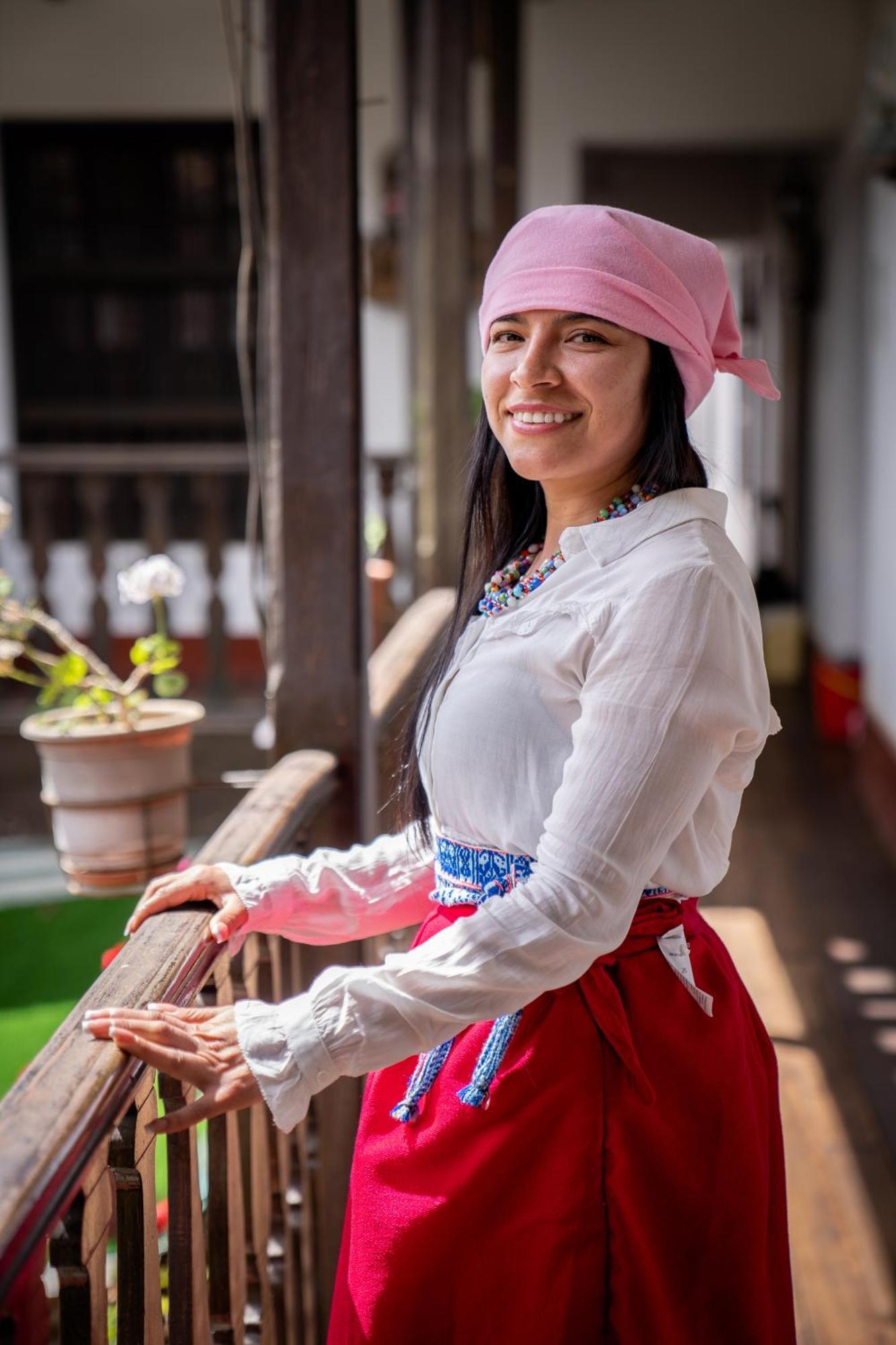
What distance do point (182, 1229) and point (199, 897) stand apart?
320 millimetres

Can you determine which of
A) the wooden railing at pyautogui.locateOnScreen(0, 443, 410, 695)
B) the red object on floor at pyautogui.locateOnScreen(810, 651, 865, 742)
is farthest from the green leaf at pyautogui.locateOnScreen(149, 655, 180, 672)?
the red object on floor at pyautogui.locateOnScreen(810, 651, 865, 742)

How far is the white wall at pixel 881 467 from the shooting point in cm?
597

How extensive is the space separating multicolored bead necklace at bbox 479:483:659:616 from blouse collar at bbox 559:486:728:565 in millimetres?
16

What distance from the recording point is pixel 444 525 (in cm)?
496

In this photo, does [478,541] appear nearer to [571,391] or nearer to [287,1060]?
[571,391]

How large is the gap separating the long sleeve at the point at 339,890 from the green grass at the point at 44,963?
2335 mm

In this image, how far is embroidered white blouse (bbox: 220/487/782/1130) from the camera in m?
1.13

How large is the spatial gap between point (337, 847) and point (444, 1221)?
105 cm

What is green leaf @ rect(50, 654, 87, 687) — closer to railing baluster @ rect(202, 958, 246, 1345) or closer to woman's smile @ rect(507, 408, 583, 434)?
railing baluster @ rect(202, 958, 246, 1345)

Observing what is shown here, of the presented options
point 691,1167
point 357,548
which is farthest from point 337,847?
point 691,1167

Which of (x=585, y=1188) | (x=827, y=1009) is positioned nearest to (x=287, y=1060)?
(x=585, y=1188)

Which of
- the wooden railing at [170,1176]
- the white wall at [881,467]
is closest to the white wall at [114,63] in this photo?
the white wall at [881,467]

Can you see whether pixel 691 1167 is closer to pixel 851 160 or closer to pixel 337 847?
pixel 337 847

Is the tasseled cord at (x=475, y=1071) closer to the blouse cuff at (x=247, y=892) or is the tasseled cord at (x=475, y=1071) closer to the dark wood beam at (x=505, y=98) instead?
the blouse cuff at (x=247, y=892)
